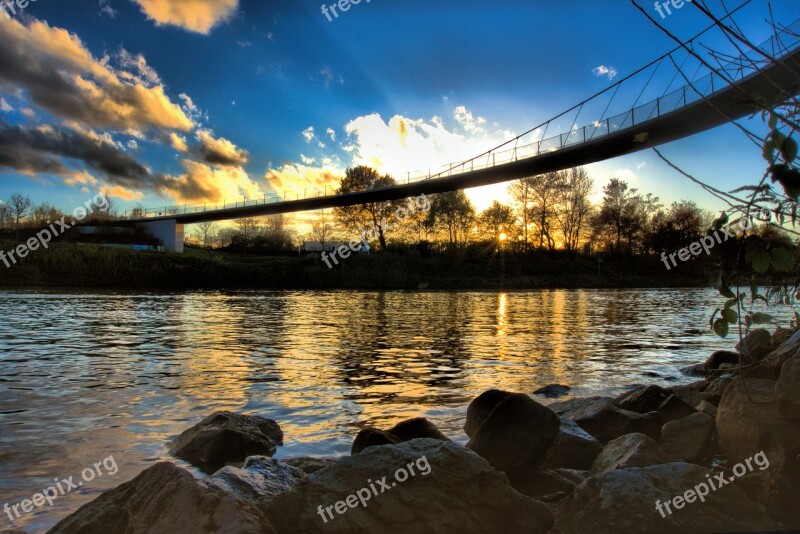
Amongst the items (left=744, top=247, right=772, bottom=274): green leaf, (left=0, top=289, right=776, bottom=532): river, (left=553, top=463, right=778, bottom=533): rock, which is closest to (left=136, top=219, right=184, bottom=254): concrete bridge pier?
(left=0, top=289, right=776, bottom=532): river

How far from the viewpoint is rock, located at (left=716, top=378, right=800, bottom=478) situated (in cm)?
330

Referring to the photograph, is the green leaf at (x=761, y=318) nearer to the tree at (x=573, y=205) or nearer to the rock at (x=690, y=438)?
the rock at (x=690, y=438)

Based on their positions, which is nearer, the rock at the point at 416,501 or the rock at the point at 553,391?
the rock at the point at 416,501

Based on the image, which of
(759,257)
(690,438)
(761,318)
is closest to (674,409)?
(690,438)

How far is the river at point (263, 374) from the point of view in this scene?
4.86 metres

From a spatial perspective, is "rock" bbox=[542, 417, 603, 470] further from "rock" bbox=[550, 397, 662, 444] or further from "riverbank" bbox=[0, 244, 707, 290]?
"riverbank" bbox=[0, 244, 707, 290]

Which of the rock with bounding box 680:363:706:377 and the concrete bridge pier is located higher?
the concrete bridge pier

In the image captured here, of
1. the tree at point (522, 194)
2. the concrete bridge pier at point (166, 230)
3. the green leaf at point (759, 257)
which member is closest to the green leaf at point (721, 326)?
the green leaf at point (759, 257)

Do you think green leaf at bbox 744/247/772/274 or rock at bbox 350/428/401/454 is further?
rock at bbox 350/428/401/454

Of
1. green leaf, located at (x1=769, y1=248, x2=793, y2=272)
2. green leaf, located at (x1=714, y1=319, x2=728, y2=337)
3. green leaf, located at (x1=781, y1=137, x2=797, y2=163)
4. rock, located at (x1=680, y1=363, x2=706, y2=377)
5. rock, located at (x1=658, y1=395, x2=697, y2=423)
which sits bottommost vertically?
rock, located at (x1=680, y1=363, x2=706, y2=377)

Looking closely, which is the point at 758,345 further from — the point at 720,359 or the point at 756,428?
the point at 756,428

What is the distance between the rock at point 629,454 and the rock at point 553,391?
3142 millimetres

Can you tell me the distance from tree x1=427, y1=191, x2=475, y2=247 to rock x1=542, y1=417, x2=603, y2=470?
57.0 m

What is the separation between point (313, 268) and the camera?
4725 centimetres
